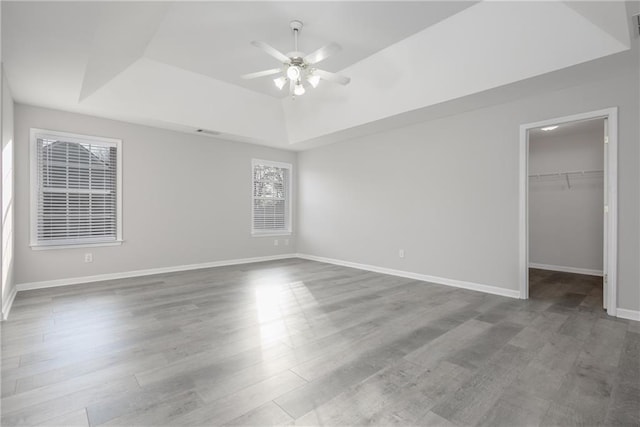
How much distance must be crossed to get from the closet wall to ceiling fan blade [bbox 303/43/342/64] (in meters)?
4.44

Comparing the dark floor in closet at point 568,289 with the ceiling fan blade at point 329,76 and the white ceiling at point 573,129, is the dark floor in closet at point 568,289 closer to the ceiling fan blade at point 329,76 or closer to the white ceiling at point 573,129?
the white ceiling at point 573,129

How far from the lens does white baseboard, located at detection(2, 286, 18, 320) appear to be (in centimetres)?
309

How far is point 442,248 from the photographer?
4.64 m

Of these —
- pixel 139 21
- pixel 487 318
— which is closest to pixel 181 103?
pixel 139 21

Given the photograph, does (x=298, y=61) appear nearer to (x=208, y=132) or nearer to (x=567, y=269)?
(x=208, y=132)

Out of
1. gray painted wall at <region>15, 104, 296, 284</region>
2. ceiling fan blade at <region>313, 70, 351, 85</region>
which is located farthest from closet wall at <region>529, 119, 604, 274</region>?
gray painted wall at <region>15, 104, 296, 284</region>

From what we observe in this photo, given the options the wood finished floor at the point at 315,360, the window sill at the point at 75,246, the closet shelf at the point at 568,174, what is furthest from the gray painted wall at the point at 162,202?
the closet shelf at the point at 568,174

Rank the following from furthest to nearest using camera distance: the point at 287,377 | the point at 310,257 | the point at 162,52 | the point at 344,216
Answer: the point at 310,257
the point at 344,216
the point at 162,52
the point at 287,377

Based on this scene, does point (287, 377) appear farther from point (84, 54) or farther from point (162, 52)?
point (162, 52)

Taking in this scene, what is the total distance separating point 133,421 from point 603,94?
16.2ft

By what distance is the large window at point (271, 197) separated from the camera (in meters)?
6.62

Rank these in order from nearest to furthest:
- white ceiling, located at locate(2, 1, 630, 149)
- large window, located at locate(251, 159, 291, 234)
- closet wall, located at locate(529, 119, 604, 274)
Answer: white ceiling, located at locate(2, 1, 630, 149) < closet wall, located at locate(529, 119, 604, 274) < large window, located at locate(251, 159, 291, 234)

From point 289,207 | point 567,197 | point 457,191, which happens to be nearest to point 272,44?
point 457,191

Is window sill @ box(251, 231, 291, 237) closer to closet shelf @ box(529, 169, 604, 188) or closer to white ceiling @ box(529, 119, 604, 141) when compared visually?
white ceiling @ box(529, 119, 604, 141)
